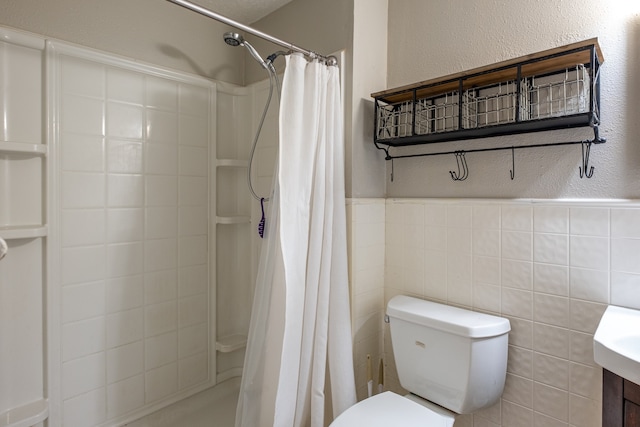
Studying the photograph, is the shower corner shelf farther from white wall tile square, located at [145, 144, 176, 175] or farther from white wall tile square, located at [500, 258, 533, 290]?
white wall tile square, located at [145, 144, 176, 175]

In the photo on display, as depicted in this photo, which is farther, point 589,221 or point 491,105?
point 491,105

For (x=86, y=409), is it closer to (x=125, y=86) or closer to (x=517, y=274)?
(x=125, y=86)

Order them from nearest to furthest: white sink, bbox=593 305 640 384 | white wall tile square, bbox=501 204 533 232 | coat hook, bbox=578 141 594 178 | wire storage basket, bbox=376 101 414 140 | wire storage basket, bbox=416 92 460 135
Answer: white sink, bbox=593 305 640 384 → coat hook, bbox=578 141 594 178 → white wall tile square, bbox=501 204 533 232 → wire storage basket, bbox=416 92 460 135 → wire storage basket, bbox=376 101 414 140

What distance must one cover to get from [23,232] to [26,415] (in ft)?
2.36

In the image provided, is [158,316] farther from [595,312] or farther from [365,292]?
[595,312]

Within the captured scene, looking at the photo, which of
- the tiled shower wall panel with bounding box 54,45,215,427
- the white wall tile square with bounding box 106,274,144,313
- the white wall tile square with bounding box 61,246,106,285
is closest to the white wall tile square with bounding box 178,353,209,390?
the tiled shower wall panel with bounding box 54,45,215,427

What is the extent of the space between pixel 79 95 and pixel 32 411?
1320mm

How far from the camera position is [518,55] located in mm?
1396

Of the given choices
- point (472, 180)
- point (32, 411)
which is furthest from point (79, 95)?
point (472, 180)

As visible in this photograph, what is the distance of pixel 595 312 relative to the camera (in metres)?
1.21

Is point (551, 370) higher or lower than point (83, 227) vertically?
lower

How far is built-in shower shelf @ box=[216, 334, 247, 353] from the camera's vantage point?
2.00 m

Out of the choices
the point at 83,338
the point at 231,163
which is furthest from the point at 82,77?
the point at 83,338

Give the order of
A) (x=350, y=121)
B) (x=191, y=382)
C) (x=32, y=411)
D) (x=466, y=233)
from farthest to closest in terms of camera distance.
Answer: (x=191, y=382)
(x=350, y=121)
(x=466, y=233)
(x=32, y=411)
